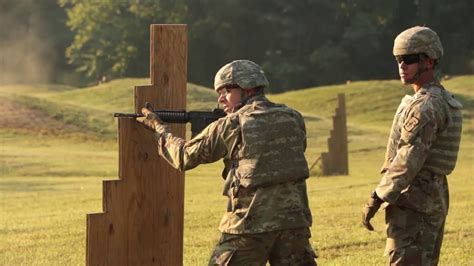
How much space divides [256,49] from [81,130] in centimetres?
3761

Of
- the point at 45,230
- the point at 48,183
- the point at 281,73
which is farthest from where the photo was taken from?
the point at 281,73

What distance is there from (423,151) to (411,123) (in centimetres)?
17

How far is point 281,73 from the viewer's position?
6731 cm

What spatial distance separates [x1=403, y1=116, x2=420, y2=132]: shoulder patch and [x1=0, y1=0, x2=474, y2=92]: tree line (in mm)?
58669

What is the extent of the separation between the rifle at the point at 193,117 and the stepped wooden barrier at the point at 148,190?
213mm

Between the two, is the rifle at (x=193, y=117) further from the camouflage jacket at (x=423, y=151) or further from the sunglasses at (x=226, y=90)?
the camouflage jacket at (x=423, y=151)

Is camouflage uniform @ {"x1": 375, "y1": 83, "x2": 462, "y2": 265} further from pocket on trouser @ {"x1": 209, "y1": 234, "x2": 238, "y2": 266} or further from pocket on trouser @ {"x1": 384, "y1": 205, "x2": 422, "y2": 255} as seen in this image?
pocket on trouser @ {"x1": 209, "y1": 234, "x2": 238, "y2": 266}

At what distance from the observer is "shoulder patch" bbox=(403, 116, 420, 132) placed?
7.14m

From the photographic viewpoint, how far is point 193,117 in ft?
25.7

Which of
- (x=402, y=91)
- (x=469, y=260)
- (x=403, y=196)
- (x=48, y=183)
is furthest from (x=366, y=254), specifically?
(x=402, y=91)

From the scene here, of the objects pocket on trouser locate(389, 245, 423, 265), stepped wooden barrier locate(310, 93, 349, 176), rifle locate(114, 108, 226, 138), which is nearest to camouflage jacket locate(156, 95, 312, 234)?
rifle locate(114, 108, 226, 138)

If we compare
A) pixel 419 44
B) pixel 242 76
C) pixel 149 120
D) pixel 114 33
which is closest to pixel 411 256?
pixel 419 44

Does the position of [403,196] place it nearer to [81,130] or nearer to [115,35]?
[81,130]

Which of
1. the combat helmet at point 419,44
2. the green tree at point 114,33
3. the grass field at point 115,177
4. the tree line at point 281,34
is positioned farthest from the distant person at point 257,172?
the green tree at point 114,33
